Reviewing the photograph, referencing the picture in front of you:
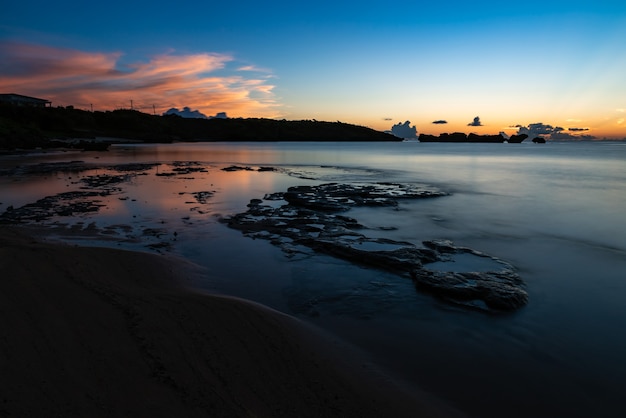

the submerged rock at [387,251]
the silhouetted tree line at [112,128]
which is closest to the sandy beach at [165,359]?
the submerged rock at [387,251]

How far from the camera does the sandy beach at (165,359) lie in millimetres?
3346

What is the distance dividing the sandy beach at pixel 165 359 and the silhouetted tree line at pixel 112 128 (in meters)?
54.6

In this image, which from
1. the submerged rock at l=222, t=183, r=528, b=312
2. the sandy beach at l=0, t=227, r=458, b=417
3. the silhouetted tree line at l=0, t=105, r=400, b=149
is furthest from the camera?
the silhouetted tree line at l=0, t=105, r=400, b=149

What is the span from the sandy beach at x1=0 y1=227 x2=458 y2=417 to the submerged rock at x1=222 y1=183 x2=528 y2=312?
3029 mm

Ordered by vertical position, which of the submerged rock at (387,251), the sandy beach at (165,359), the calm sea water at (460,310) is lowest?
the calm sea water at (460,310)

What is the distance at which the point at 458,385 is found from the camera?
4.35 meters

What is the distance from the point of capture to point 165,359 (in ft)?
13.2

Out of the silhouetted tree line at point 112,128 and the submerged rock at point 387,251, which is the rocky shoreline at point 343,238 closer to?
the submerged rock at point 387,251

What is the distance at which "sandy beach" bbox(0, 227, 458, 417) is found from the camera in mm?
3346

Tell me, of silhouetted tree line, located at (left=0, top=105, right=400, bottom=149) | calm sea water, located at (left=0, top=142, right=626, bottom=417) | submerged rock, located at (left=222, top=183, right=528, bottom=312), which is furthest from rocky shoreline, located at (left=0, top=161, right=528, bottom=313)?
silhouetted tree line, located at (left=0, top=105, right=400, bottom=149)

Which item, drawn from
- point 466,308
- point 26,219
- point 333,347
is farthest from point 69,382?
point 26,219

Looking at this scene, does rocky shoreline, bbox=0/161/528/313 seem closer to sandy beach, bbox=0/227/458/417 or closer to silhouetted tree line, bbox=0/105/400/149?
sandy beach, bbox=0/227/458/417

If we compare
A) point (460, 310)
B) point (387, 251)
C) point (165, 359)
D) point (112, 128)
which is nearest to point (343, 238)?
point (387, 251)

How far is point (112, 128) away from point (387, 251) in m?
134
